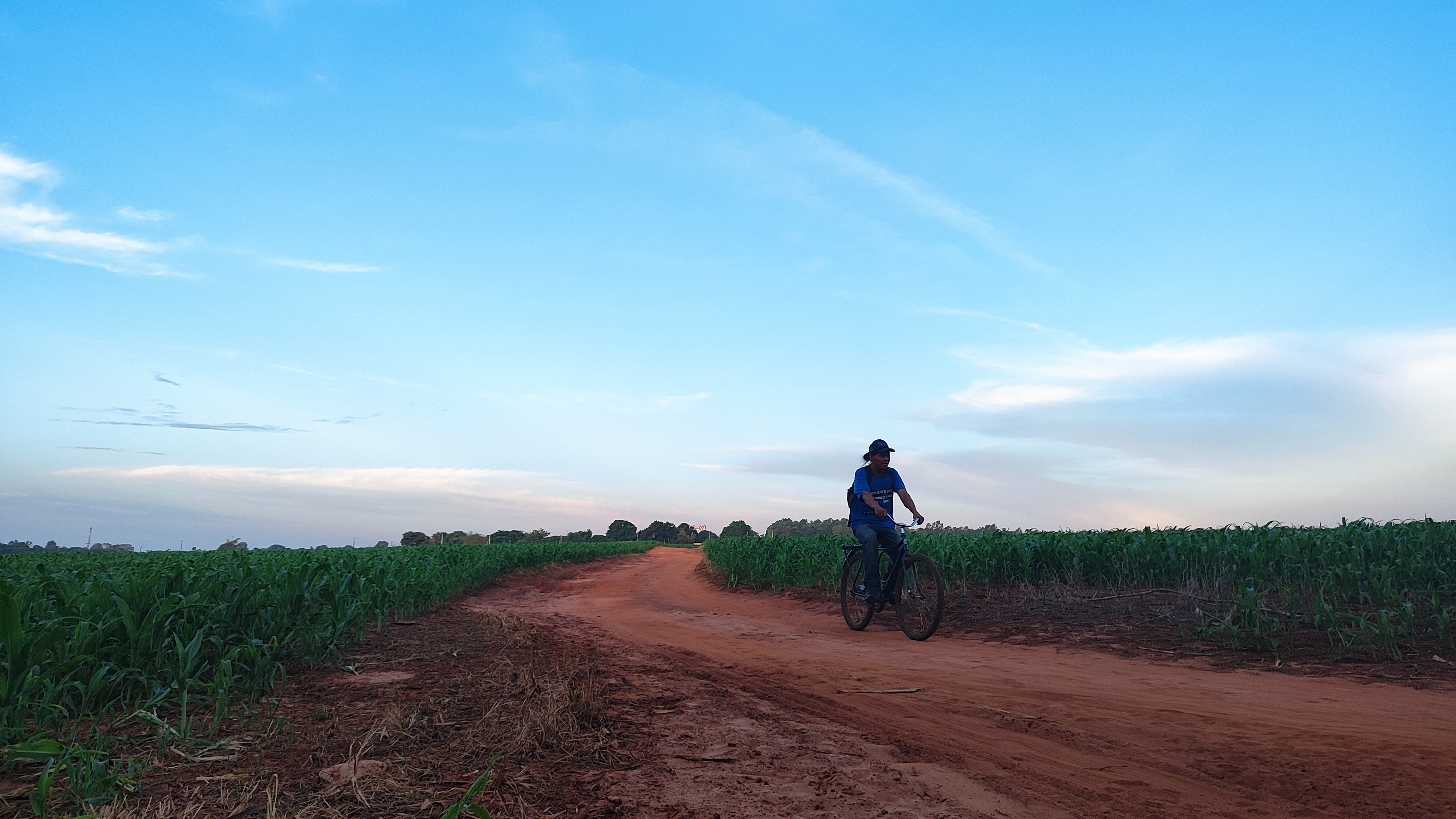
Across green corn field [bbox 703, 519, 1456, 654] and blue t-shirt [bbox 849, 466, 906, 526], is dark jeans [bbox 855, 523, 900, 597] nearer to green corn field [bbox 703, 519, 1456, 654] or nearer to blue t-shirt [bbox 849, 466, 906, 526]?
blue t-shirt [bbox 849, 466, 906, 526]

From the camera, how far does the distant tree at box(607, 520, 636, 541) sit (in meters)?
96.4

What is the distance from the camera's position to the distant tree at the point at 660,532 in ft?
314

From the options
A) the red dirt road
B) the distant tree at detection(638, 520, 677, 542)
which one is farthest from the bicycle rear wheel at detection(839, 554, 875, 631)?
the distant tree at detection(638, 520, 677, 542)

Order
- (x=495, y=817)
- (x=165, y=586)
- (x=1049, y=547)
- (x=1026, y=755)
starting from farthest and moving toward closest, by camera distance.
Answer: (x=1049, y=547) < (x=165, y=586) < (x=1026, y=755) < (x=495, y=817)

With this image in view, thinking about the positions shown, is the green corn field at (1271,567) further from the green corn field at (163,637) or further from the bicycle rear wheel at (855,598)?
the green corn field at (163,637)

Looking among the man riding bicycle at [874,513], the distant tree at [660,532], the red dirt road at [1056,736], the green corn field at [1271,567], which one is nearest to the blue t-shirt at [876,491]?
the man riding bicycle at [874,513]

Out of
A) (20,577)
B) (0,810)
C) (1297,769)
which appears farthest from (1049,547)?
(20,577)

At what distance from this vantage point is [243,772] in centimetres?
367

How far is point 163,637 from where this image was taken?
580 centimetres

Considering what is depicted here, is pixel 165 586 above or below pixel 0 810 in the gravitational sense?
above

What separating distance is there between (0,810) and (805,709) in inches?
169

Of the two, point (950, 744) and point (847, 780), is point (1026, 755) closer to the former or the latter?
point (950, 744)

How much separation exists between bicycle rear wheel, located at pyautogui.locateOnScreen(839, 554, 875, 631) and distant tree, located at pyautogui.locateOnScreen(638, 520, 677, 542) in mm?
83223

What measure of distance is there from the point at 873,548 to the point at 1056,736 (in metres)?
5.81
